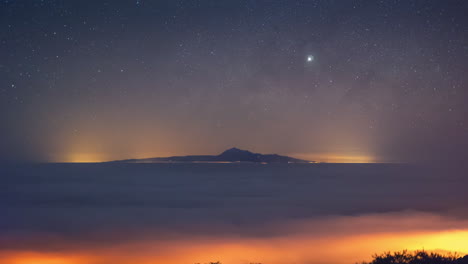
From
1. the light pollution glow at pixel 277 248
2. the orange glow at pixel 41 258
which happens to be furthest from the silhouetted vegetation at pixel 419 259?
the orange glow at pixel 41 258

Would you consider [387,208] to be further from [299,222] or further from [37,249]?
[37,249]

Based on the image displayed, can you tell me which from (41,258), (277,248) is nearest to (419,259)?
(277,248)

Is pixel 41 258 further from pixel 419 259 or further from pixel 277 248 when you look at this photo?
pixel 419 259

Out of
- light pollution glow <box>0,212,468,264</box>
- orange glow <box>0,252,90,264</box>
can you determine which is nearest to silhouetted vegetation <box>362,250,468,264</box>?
light pollution glow <box>0,212,468,264</box>

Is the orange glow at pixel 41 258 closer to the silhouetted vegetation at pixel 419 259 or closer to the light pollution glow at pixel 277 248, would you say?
the light pollution glow at pixel 277 248

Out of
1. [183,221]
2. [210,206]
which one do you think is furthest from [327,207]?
[183,221]

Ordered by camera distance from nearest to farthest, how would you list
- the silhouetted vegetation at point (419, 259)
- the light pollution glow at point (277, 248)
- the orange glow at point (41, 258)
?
the silhouetted vegetation at point (419, 259) → the light pollution glow at point (277, 248) → the orange glow at point (41, 258)

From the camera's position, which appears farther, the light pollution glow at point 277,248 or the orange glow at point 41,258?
the orange glow at point 41,258

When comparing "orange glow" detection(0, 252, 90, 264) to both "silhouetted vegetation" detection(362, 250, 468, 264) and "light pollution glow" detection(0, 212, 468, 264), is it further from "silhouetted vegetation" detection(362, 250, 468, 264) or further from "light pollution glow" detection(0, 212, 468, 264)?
"silhouetted vegetation" detection(362, 250, 468, 264)

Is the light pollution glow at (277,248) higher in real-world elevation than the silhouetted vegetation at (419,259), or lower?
higher
